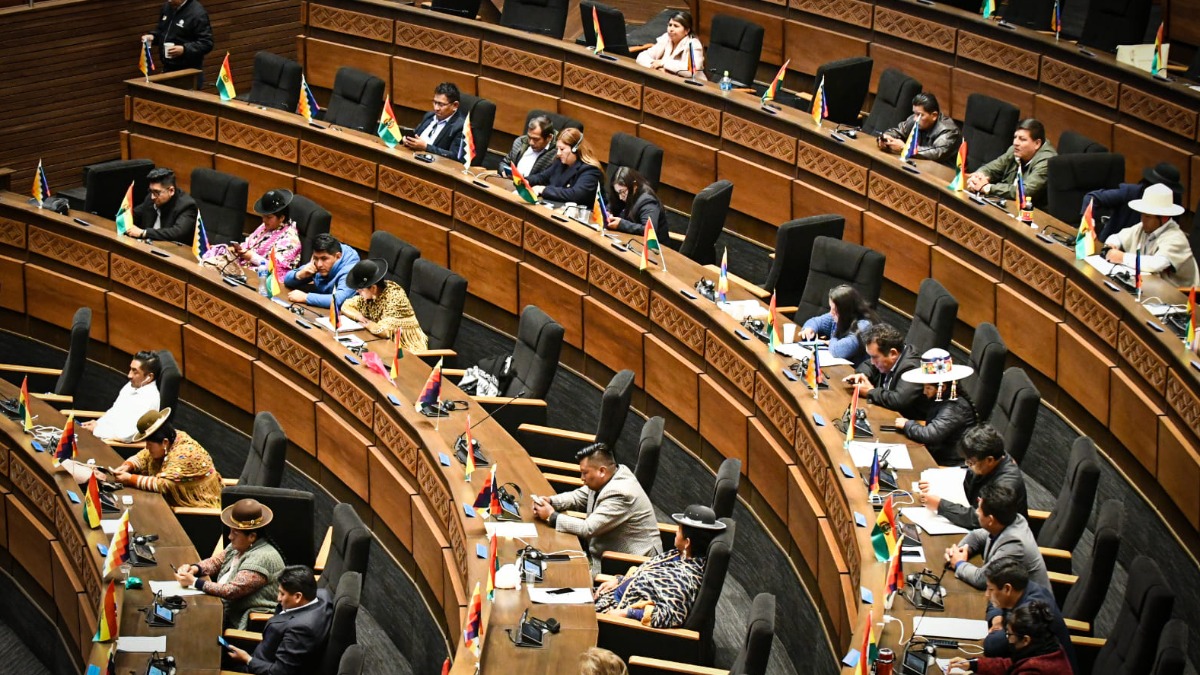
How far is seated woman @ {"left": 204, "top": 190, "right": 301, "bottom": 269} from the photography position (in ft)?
23.8

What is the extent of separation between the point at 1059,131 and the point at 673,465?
2397 mm

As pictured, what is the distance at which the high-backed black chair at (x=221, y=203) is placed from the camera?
757cm

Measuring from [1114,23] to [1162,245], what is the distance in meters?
1.86

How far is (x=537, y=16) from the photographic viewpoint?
27.9 ft

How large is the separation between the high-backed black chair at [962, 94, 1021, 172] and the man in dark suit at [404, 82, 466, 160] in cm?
226

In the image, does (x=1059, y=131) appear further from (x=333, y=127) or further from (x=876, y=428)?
(x=333, y=127)

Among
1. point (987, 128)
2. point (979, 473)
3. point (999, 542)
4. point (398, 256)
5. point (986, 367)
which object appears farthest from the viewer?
point (987, 128)

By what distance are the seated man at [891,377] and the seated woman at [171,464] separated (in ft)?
7.43

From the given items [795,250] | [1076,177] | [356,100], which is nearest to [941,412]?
[795,250]

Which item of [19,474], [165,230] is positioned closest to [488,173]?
[165,230]

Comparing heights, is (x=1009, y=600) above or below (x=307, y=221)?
above

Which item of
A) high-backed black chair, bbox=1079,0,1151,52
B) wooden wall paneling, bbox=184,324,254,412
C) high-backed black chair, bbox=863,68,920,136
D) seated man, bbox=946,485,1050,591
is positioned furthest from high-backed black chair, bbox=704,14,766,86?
seated man, bbox=946,485,1050,591

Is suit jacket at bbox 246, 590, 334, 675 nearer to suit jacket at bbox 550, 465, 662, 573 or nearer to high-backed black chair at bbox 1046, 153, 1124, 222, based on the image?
suit jacket at bbox 550, 465, 662, 573

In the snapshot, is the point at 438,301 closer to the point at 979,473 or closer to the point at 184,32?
the point at 979,473
